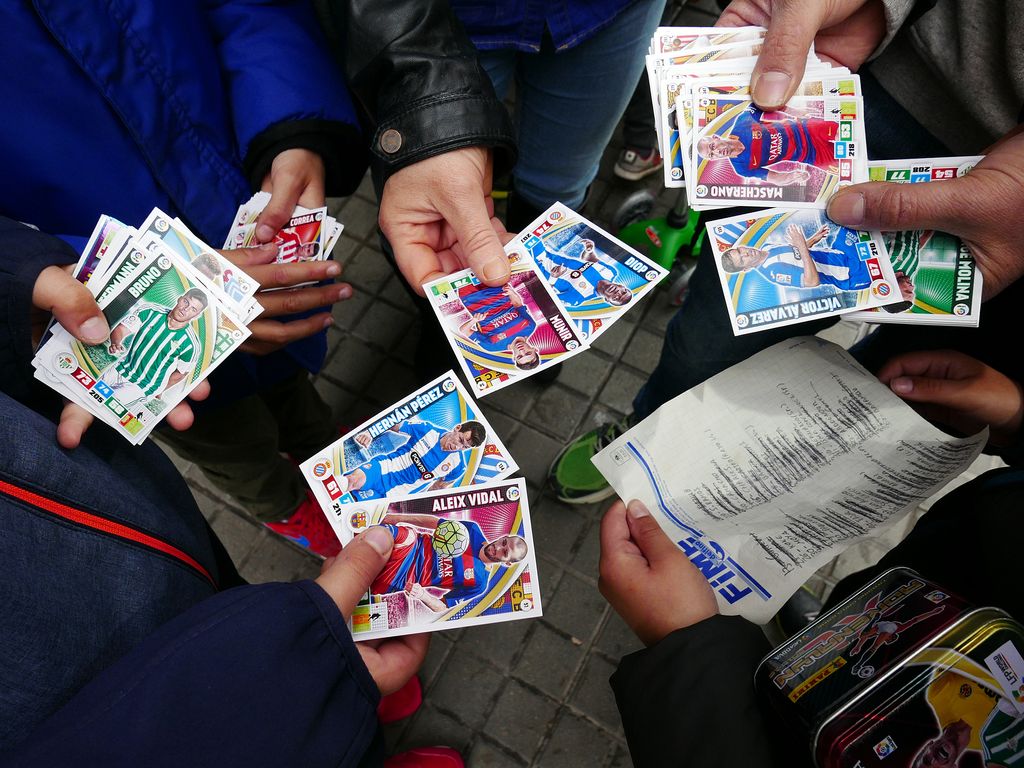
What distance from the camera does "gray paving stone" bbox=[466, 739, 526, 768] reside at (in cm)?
201

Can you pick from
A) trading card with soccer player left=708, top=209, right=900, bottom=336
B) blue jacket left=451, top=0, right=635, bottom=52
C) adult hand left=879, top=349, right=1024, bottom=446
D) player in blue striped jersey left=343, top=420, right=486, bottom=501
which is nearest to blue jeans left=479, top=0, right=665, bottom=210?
blue jacket left=451, top=0, right=635, bottom=52

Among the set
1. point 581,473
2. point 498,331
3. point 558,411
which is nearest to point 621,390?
point 558,411

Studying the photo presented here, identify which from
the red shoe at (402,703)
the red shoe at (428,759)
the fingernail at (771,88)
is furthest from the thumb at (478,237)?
the red shoe at (428,759)

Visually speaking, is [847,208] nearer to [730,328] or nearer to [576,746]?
[730,328]

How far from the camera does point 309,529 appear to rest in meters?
2.23

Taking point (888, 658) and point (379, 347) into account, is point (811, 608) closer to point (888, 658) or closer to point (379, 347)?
point (888, 658)

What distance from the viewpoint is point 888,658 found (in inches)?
31.7

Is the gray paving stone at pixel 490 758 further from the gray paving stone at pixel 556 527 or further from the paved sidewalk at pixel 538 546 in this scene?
the gray paving stone at pixel 556 527

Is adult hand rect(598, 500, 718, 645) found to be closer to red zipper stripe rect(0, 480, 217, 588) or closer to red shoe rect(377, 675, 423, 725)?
red zipper stripe rect(0, 480, 217, 588)

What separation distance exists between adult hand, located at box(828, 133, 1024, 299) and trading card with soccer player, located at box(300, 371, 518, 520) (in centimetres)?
101

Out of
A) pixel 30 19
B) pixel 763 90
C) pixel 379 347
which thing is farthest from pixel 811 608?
pixel 30 19

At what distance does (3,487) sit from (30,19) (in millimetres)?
849

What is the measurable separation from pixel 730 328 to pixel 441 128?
921mm

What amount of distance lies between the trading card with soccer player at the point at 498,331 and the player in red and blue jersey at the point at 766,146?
58 cm
